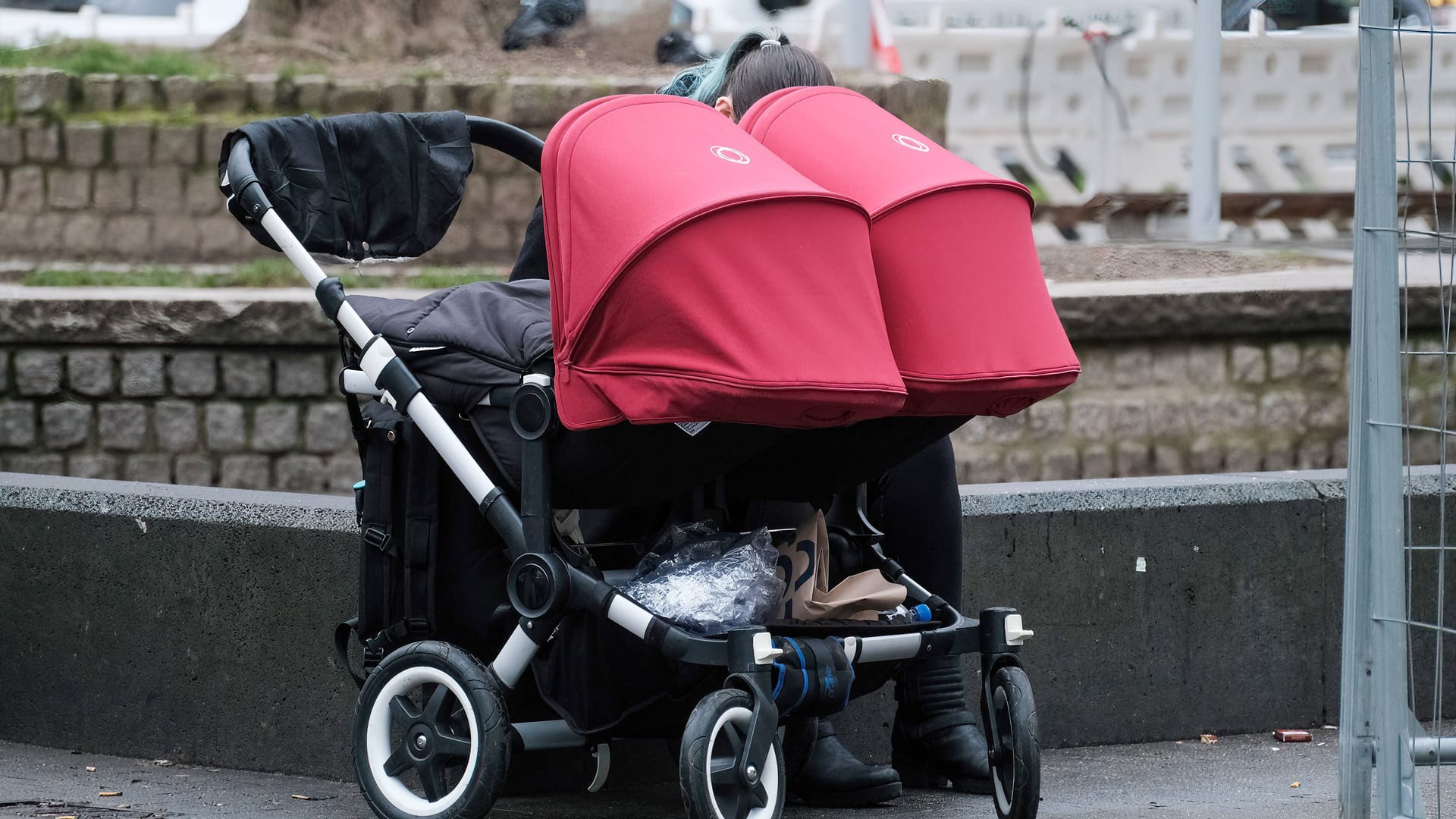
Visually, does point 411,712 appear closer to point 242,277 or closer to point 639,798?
point 639,798

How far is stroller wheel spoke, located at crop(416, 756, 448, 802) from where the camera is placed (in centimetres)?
274

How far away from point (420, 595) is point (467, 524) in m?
0.13

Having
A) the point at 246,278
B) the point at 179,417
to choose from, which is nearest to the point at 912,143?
the point at 179,417

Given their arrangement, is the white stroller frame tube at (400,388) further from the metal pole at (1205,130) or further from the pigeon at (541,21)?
the metal pole at (1205,130)

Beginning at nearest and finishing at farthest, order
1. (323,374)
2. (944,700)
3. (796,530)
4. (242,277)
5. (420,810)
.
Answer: (420,810)
(796,530)
(944,700)
(323,374)
(242,277)

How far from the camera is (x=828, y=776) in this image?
3.31m

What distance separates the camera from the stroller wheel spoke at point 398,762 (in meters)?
2.77

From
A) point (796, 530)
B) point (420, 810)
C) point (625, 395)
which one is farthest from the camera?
point (796, 530)

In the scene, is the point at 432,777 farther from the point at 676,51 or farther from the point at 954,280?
the point at 676,51

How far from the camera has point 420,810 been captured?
2.75 m

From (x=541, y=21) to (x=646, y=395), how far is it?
27.1ft

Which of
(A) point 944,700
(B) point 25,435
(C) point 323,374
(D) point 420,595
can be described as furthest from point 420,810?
(B) point 25,435

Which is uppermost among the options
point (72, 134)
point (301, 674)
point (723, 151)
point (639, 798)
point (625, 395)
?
point (72, 134)

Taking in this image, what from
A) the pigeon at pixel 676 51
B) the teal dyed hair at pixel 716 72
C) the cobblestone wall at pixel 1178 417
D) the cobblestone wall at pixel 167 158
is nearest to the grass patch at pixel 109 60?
the cobblestone wall at pixel 167 158
